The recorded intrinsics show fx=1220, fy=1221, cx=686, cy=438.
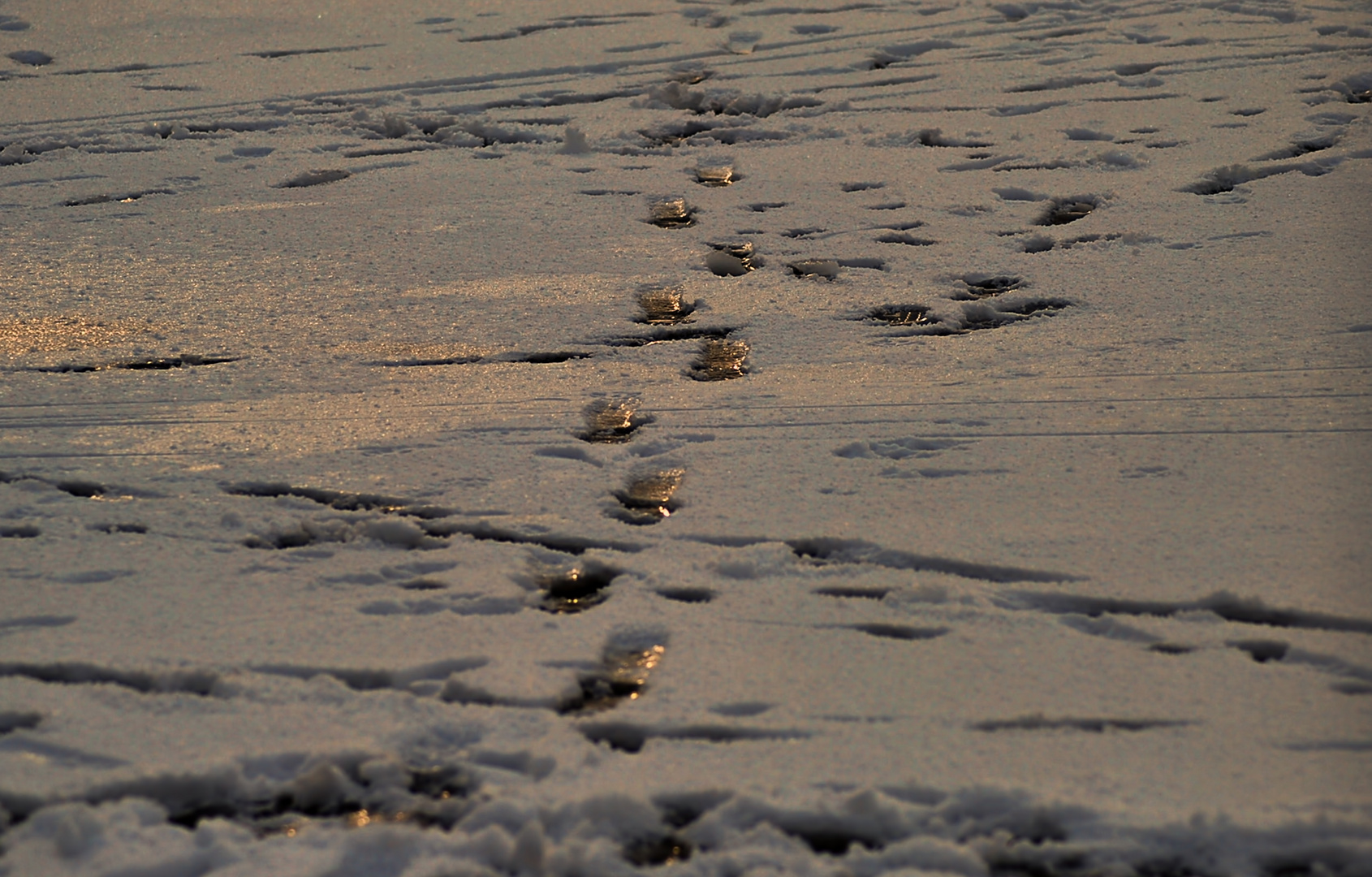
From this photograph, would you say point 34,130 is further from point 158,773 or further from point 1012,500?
point 1012,500

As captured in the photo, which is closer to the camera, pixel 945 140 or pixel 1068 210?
pixel 1068 210

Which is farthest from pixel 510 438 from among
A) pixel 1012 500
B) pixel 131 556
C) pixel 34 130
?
pixel 34 130

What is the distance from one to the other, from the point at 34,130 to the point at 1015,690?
4247 millimetres

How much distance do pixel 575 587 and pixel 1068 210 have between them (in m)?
2.30

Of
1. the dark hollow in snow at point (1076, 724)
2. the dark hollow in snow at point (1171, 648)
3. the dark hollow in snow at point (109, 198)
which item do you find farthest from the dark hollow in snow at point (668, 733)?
the dark hollow in snow at point (109, 198)

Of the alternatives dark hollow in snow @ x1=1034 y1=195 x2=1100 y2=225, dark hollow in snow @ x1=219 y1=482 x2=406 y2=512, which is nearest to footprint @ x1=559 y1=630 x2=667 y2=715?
dark hollow in snow @ x1=219 y1=482 x2=406 y2=512

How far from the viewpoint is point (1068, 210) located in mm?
3707

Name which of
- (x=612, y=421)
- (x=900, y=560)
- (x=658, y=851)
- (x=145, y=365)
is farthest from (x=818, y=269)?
(x=658, y=851)

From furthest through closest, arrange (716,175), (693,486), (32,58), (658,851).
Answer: (32,58) → (716,175) → (693,486) → (658,851)

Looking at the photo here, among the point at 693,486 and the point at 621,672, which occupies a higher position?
the point at 693,486

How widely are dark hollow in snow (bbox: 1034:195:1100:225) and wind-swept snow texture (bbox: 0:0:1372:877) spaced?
0.02 m

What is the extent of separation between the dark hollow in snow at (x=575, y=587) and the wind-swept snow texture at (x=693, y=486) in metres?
0.01

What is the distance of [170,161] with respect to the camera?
4.24m

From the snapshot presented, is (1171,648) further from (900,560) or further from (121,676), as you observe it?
(121,676)
